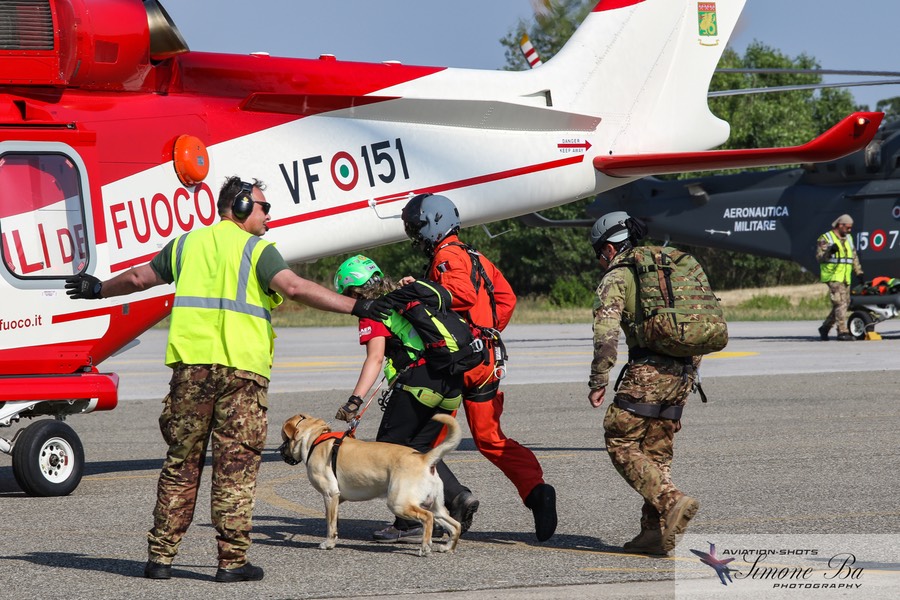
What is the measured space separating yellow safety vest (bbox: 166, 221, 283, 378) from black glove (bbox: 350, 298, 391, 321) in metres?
0.55

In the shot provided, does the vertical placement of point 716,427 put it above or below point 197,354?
below

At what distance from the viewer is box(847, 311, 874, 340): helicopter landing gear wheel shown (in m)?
22.3

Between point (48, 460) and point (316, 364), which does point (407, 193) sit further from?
point (316, 364)

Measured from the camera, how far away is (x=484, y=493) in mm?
8516

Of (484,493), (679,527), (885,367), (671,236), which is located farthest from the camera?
(671,236)

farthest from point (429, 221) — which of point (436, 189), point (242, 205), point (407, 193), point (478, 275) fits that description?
point (436, 189)

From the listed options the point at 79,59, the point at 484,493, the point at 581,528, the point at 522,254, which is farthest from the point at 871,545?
→ the point at 522,254

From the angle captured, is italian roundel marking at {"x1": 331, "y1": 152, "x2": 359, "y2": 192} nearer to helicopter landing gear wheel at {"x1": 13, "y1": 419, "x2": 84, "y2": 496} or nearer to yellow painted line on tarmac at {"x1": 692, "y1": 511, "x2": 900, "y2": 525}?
helicopter landing gear wheel at {"x1": 13, "y1": 419, "x2": 84, "y2": 496}

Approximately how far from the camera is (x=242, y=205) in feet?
19.6

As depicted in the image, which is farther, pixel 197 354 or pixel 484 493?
pixel 484 493

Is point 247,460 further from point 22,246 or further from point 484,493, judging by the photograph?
point 22,246

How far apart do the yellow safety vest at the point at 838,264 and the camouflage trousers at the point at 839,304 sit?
4.3 inches

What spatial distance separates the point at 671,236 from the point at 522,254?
2725 cm

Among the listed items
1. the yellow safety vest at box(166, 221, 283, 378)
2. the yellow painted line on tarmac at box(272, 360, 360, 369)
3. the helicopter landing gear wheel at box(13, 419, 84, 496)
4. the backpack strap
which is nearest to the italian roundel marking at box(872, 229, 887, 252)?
the yellow painted line on tarmac at box(272, 360, 360, 369)
